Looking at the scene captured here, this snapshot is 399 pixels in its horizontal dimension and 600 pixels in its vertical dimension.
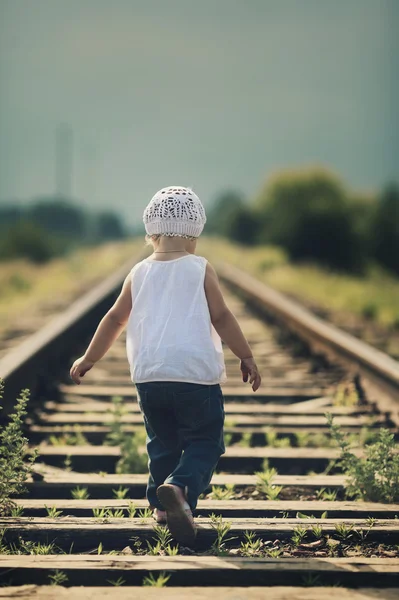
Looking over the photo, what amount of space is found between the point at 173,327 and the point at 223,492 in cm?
89

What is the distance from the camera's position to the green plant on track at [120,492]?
131 inches

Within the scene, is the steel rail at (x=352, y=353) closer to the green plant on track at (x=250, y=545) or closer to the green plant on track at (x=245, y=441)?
the green plant on track at (x=245, y=441)

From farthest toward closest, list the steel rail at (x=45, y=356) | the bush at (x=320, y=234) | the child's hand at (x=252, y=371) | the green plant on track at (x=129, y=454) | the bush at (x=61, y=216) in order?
the bush at (x=61, y=216) → the bush at (x=320, y=234) → the steel rail at (x=45, y=356) → the green plant on track at (x=129, y=454) → the child's hand at (x=252, y=371)

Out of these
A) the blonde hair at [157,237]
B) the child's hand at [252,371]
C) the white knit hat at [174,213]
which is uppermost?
the white knit hat at [174,213]

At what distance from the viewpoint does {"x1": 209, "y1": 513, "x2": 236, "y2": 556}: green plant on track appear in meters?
2.69

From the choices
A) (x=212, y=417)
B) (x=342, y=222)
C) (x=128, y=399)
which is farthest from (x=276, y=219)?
(x=212, y=417)

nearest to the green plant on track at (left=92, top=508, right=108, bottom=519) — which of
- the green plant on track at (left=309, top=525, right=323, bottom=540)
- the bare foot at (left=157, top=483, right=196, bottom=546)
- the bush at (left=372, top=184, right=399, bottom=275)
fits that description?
the bare foot at (left=157, top=483, right=196, bottom=546)

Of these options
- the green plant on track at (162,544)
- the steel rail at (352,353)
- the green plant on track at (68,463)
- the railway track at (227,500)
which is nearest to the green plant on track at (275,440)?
the railway track at (227,500)

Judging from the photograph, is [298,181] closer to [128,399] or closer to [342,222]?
[342,222]

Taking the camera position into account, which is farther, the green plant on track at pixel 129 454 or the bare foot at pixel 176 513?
the green plant on track at pixel 129 454

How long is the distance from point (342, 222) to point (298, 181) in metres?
25.5

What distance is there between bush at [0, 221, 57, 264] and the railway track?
26.0m

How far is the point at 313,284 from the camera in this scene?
16.9 m

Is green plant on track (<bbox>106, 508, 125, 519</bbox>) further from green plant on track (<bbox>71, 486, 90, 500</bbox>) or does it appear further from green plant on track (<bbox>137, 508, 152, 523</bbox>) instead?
green plant on track (<bbox>71, 486, 90, 500</bbox>)
